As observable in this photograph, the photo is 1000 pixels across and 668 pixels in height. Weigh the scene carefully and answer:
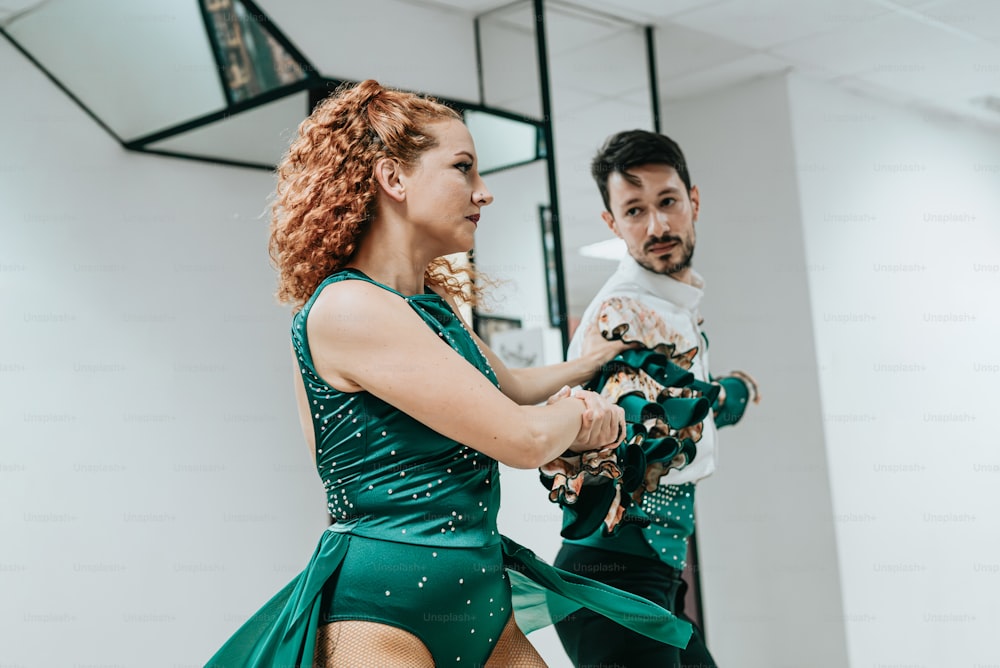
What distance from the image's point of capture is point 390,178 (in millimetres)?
1720

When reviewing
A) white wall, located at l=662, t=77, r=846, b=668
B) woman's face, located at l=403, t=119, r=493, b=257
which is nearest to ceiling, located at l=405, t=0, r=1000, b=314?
white wall, located at l=662, t=77, r=846, b=668

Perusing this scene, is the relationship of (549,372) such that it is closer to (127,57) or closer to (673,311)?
(673,311)

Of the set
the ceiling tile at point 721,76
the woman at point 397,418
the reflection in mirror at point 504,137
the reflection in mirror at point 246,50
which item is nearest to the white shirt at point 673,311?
the woman at point 397,418

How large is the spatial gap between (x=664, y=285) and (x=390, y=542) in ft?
4.16

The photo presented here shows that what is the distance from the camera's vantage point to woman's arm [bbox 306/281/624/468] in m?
1.52

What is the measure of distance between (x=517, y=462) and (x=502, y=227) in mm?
2575

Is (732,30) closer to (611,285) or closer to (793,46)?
(793,46)

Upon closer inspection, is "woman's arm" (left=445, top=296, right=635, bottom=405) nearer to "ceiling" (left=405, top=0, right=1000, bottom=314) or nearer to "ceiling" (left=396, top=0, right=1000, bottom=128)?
"ceiling" (left=405, top=0, right=1000, bottom=314)

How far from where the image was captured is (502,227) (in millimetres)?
4047

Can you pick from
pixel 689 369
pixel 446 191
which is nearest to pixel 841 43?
pixel 689 369

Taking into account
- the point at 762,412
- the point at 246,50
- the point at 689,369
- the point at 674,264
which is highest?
the point at 246,50

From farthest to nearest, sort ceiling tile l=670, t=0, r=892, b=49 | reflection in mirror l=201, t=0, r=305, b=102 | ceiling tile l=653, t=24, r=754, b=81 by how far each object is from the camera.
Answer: ceiling tile l=653, t=24, r=754, b=81 < ceiling tile l=670, t=0, r=892, b=49 < reflection in mirror l=201, t=0, r=305, b=102

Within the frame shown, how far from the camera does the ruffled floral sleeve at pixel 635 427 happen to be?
6.21 ft

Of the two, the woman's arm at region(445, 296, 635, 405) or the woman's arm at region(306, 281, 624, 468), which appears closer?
the woman's arm at region(306, 281, 624, 468)
